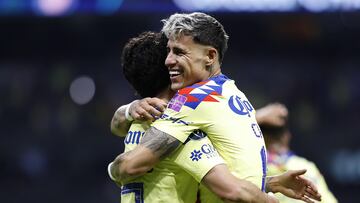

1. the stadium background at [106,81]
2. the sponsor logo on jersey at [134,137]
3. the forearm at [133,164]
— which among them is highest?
the sponsor logo on jersey at [134,137]

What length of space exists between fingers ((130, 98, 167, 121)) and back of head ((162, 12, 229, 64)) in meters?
0.32

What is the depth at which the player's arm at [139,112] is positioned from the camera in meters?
3.80

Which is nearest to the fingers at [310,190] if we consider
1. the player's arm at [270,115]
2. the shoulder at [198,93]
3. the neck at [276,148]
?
the shoulder at [198,93]

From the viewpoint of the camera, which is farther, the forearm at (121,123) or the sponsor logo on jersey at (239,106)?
the forearm at (121,123)

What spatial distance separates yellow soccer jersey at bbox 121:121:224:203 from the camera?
11.8ft

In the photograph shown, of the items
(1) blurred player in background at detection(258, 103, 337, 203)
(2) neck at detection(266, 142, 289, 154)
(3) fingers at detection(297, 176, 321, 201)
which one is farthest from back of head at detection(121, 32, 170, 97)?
(2) neck at detection(266, 142, 289, 154)

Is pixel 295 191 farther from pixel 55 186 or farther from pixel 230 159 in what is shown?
pixel 55 186

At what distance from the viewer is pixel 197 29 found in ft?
12.5

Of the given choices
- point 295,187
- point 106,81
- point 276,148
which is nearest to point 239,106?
point 295,187

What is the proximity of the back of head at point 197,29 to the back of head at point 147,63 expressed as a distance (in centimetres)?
19

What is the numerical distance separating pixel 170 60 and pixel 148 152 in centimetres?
48

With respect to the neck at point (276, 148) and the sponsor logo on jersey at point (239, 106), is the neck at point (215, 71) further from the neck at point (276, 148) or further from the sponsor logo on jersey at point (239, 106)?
the neck at point (276, 148)

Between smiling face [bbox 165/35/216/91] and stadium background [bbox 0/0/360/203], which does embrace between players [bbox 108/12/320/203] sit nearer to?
smiling face [bbox 165/35/216/91]

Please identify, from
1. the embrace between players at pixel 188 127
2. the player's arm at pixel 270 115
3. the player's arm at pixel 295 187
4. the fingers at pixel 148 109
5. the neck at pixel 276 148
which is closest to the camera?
the embrace between players at pixel 188 127
